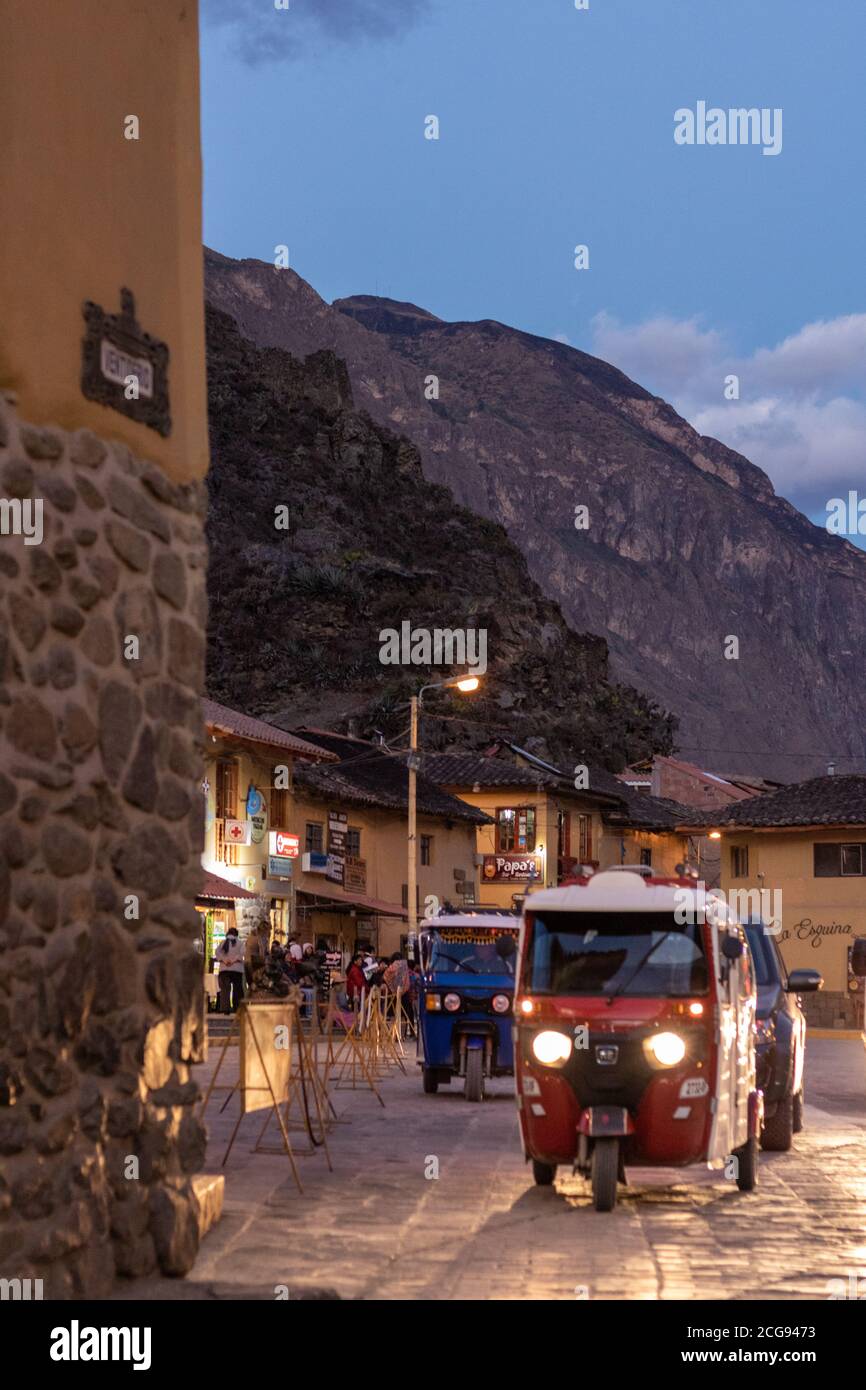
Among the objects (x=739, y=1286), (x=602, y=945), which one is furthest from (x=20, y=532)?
(x=602, y=945)

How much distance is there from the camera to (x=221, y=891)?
43.3 meters

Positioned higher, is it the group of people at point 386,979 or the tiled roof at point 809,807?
the tiled roof at point 809,807

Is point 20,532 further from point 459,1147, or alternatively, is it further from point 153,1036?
point 459,1147

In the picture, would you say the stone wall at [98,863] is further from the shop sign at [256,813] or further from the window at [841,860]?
the window at [841,860]

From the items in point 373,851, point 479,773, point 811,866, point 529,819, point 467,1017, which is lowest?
point 467,1017

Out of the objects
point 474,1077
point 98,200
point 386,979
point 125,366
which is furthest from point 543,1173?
point 386,979

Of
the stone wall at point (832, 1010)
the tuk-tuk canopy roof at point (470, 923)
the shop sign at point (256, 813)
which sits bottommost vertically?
the stone wall at point (832, 1010)

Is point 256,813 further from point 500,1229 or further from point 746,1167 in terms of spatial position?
point 500,1229

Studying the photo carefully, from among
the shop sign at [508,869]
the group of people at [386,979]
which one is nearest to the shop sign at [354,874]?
the shop sign at [508,869]

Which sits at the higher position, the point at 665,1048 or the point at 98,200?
the point at 98,200

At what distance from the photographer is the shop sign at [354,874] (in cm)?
5681

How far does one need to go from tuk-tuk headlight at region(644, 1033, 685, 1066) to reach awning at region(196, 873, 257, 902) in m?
29.4

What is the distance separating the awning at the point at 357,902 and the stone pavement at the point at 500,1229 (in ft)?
119

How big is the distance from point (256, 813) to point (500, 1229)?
38399 mm
